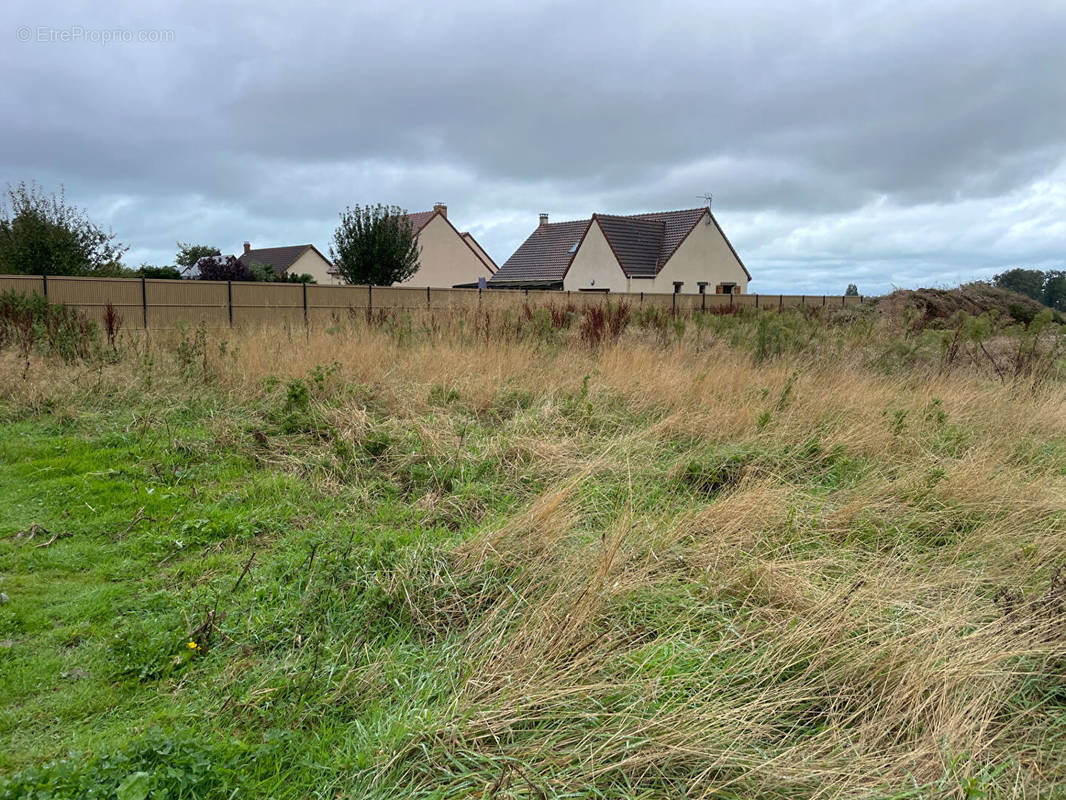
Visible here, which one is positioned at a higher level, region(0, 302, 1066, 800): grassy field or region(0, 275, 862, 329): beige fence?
region(0, 275, 862, 329): beige fence

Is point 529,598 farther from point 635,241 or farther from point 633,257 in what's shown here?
point 635,241

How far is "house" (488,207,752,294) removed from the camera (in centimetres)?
3250

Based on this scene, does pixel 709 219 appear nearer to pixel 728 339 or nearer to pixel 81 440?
pixel 728 339

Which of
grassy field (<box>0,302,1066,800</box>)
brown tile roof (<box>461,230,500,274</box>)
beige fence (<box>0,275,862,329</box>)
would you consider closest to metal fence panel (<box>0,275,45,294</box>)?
beige fence (<box>0,275,862,329</box>)

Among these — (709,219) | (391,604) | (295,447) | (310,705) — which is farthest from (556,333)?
(709,219)

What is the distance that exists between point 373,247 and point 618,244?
1192cm

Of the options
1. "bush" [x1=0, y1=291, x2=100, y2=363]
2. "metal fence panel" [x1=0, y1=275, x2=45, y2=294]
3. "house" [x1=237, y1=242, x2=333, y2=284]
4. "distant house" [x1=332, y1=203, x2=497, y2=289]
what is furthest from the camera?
"house" [x1=237, y1=242, x2=333, y2=284]

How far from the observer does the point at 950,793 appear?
188 centimetres

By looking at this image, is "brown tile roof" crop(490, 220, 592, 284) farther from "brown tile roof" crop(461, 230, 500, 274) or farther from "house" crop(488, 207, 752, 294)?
"brown tile roof" crop(461, 230, 500, 274)

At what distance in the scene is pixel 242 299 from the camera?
17.1 m

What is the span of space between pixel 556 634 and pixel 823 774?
0.99 metres

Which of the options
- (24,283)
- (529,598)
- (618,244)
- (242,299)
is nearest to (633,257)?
(618,244)

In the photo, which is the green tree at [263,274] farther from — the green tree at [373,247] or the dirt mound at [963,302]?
the dirt mound at [963,302]

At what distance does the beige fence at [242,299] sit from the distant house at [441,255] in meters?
18.7
